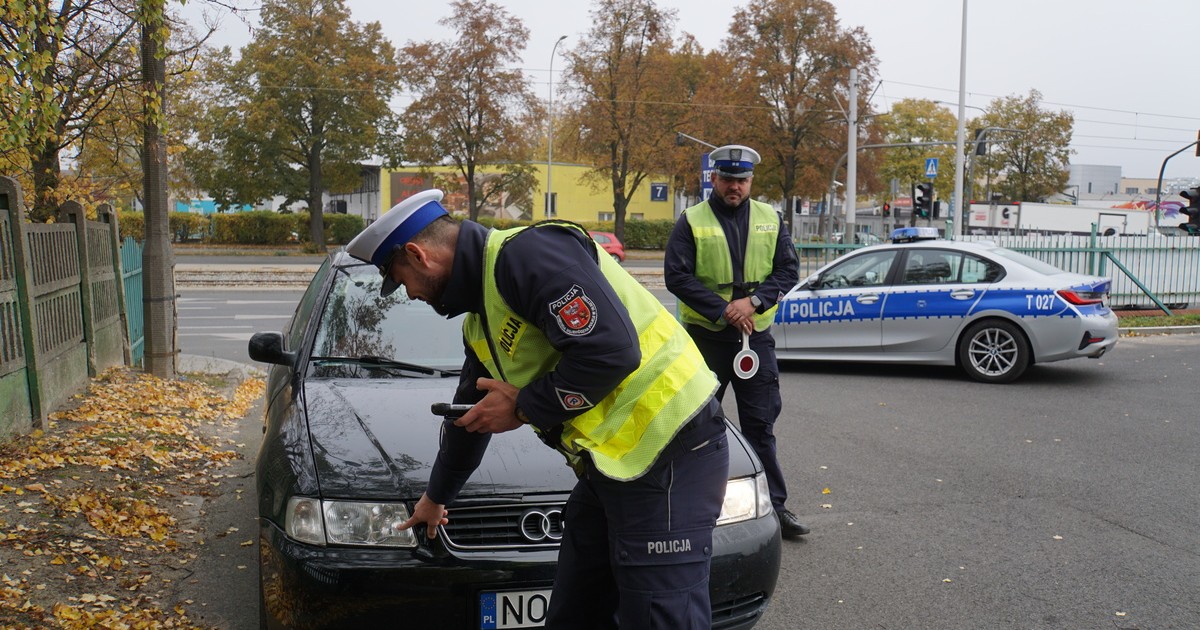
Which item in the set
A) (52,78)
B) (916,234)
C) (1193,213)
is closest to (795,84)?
(1193,213)

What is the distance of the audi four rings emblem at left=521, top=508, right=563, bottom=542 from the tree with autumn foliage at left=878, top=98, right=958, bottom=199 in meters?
66.9

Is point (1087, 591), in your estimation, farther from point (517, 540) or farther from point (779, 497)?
point (517, 540)

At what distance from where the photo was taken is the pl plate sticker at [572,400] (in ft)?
7.72

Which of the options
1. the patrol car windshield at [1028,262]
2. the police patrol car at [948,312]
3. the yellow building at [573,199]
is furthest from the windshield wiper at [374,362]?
the yellow building at [573,199]

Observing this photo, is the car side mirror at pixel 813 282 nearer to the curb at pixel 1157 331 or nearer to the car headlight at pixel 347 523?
the curb at pixel 1157 331

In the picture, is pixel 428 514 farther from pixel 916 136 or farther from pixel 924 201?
pixel 916 136

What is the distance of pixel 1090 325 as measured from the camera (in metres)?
10.1

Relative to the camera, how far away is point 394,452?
11.9 feet

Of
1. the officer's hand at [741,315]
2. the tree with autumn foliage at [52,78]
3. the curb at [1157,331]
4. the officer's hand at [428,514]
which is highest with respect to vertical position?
the tree with autumn foliage at [52,78]

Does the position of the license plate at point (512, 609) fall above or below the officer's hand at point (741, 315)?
below

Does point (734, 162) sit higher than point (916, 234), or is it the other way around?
point (734, 162)

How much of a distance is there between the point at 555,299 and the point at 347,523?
141cm

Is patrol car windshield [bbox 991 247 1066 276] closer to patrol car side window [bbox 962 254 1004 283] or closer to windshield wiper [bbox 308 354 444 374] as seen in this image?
patrol car side window [bbox 962 254 1004 283]

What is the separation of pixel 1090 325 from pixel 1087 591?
6.29 metres
